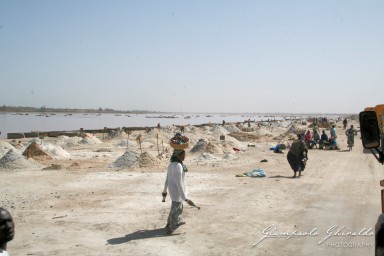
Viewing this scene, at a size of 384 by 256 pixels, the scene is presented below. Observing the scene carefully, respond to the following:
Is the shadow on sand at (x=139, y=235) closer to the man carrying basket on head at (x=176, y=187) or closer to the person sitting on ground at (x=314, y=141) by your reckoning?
the man carrying basket on head at (x=176, y=187)

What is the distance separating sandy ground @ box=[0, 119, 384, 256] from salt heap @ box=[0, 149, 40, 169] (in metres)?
1.62

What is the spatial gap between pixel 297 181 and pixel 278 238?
6.47 meters

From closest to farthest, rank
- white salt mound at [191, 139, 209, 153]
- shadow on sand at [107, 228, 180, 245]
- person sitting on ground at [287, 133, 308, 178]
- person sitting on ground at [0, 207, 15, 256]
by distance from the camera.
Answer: person sitting on ground at [0, 207, 15, 256]
shadow on sand at [107, 228, 180, 245]
person sitting on ground at [287, 133, 308, 178]
white salt mound at [191, 139, 209, 153]

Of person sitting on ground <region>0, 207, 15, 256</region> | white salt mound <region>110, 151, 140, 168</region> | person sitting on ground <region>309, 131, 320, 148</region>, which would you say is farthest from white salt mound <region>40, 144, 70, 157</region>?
person sitting on ground <region>0, 207, 15, 256</region>

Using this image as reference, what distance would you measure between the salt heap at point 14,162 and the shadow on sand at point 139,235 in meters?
12.0

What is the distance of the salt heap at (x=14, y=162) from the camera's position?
55.8 ft

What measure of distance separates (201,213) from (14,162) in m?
12.0

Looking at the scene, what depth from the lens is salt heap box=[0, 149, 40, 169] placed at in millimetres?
17008

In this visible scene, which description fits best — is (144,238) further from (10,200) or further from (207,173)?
(207,173)

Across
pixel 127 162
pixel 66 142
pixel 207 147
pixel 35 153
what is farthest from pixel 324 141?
pixel 66 142

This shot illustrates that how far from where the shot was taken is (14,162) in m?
17.3

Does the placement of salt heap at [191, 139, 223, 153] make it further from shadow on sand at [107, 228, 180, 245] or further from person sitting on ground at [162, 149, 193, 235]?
person sitting on ground at [162, 149, 193, 235]

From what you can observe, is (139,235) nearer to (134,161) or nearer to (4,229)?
(4,229)

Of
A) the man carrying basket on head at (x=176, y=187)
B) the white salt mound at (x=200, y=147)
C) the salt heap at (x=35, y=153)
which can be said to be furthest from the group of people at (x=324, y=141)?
the man carrying basket on head at (x=176, y=187)
